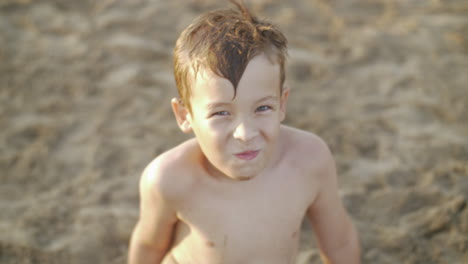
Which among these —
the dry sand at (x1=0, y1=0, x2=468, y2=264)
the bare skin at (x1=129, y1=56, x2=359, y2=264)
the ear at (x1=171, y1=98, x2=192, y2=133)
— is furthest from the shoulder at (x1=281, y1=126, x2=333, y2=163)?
the dry sand at (x1=0, y1=0, x2=468, y2=264)

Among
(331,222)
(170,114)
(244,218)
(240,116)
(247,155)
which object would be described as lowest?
(170,114)

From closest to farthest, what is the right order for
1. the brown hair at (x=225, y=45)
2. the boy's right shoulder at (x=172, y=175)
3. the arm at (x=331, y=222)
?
1. the brown hair at (x=225, y=45)
2. the boy's right shoulder at (x=172, y=175)
3. the arm at (x=331, y=222)

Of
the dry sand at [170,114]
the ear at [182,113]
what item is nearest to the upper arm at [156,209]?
the ear at [182,113]

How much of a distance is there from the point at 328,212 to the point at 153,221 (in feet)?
1.79

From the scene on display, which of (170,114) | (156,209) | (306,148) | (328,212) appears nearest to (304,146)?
(306,148)

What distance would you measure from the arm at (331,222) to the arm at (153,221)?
451 mm

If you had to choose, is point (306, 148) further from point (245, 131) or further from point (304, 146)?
point (245, 131)

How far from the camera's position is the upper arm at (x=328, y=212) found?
1578 mm

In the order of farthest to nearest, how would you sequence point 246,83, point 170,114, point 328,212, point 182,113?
point 170,114 < point 328,212 < point 182,113 < point 246,83

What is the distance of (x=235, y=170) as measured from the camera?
53.5 inches

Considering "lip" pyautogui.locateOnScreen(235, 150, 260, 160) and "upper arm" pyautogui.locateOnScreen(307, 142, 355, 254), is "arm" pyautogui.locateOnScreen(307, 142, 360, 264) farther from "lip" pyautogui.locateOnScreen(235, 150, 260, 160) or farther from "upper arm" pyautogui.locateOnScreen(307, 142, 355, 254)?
"lip" pyautogui.locateOnScreen(235, 150, 260, 160)

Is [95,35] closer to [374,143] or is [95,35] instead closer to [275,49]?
[374,143]

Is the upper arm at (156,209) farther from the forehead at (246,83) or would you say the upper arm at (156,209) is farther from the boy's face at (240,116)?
the forehead at (246,83)

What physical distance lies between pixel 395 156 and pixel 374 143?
0.13 meters
